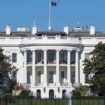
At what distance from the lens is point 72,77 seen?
14100 cm

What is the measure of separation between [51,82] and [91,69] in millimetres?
31115

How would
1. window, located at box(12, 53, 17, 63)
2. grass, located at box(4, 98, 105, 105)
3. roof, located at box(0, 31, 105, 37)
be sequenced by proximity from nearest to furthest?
grass, located at box(4, 98, 105, 105), roof, located at box(0, 31, 105, 37), window, located at box(12, 53, 17, 63)

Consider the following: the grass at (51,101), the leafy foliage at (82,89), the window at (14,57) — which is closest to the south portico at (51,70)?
the window at (14,57)

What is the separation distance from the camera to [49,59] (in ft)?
463

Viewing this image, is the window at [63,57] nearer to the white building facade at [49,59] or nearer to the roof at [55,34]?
the white building facade at [49,59]

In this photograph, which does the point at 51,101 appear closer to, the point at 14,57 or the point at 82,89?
the point at 82,89

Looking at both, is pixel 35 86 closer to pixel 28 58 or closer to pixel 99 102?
pixel 28 58

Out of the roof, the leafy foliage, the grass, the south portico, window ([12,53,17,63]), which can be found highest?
the roof

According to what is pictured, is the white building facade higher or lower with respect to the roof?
lower

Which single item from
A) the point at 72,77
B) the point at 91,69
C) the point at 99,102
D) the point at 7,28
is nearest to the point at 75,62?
the point at 72,77

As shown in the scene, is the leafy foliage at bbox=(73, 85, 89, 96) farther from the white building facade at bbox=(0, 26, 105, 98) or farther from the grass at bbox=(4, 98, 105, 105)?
the grass at bbox=(4, 98, 105, 105)

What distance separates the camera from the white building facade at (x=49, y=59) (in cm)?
13804

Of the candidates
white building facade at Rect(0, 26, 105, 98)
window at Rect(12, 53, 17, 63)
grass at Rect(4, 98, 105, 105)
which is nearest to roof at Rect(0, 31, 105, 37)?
white building facade at Rect(0, 26, 105, 98)

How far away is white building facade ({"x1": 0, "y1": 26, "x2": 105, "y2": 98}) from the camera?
138038 mm
